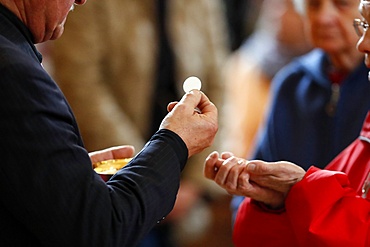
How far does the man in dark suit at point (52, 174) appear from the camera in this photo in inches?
45.5

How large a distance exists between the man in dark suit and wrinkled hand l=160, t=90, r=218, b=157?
0.10 ft

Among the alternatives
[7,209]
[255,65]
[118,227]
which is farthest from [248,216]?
[255,65]

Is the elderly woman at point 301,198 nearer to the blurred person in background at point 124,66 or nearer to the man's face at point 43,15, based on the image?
the man's face at point 43,15

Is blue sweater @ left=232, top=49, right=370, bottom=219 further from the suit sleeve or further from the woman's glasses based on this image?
the suit sleeve

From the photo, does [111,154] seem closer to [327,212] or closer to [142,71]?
[327,212]

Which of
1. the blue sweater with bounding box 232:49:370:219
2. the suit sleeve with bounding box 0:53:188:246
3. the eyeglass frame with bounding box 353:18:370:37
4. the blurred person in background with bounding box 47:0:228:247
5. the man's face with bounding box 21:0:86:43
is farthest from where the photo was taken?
the blurred person in background with bounding box 47:0:228:247

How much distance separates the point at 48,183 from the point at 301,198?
0.55 meters

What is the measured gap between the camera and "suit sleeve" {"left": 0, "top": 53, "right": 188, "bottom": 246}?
115cm

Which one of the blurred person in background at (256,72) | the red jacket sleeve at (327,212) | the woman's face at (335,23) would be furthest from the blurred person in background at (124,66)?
the red jacket sleeve at (327,212)

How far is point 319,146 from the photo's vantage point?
223cm

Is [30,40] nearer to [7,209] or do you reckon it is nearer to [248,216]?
[7,209]

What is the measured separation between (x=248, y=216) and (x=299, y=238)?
16 cm

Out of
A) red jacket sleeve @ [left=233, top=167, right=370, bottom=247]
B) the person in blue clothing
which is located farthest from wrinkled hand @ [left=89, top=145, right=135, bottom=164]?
A: the person in blue clothing

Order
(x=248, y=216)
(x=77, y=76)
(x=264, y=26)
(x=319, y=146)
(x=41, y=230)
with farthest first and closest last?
1. (x=264, y=26)
2. (x=77, y=76)
3. (x=319, y=146)
4. (x=248, y=216)
5. (x=41, y=230)
